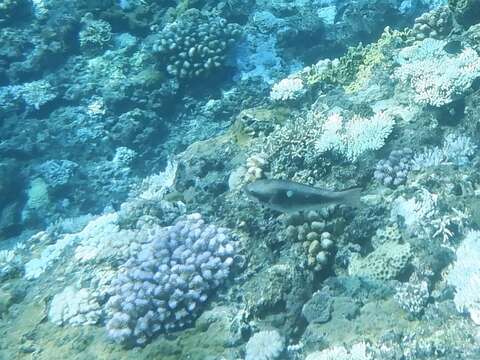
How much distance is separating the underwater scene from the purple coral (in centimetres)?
2

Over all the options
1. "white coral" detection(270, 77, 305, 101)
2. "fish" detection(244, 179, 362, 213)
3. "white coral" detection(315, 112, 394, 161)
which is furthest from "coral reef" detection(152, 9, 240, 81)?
"fish" detection(244, 179, 362, 213)

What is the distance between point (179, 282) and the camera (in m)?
4.85

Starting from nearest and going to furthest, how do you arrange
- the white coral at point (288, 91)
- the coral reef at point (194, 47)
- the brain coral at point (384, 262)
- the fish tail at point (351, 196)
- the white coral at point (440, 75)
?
1. the fish tail at point (351, 196)
2. the brain coral at point (384, 262)
3. the white coral at point (440, 75)
4. the white coral at point (288, 91)
5. the coral reef at point (194, 47)

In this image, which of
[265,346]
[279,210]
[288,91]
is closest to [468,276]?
[279,210]

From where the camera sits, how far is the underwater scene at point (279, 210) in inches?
174

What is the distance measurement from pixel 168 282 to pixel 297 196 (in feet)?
5.77

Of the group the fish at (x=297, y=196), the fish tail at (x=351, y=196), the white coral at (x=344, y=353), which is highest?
the fish tail at (x=351, y=196)

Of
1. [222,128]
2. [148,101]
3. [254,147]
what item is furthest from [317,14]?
[254,147]

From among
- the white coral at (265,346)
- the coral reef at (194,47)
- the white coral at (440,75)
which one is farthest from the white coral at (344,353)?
the coral reef at (194,47)

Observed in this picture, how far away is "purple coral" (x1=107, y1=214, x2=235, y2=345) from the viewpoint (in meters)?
4.78

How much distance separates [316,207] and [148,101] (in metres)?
7.36

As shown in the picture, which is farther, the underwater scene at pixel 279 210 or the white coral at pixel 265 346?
the underwater scene at pixel 279 210

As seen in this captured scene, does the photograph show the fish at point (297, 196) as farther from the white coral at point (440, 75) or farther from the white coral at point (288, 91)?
the white coral at point (288, 91)

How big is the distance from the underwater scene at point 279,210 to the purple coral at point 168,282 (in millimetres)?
22
